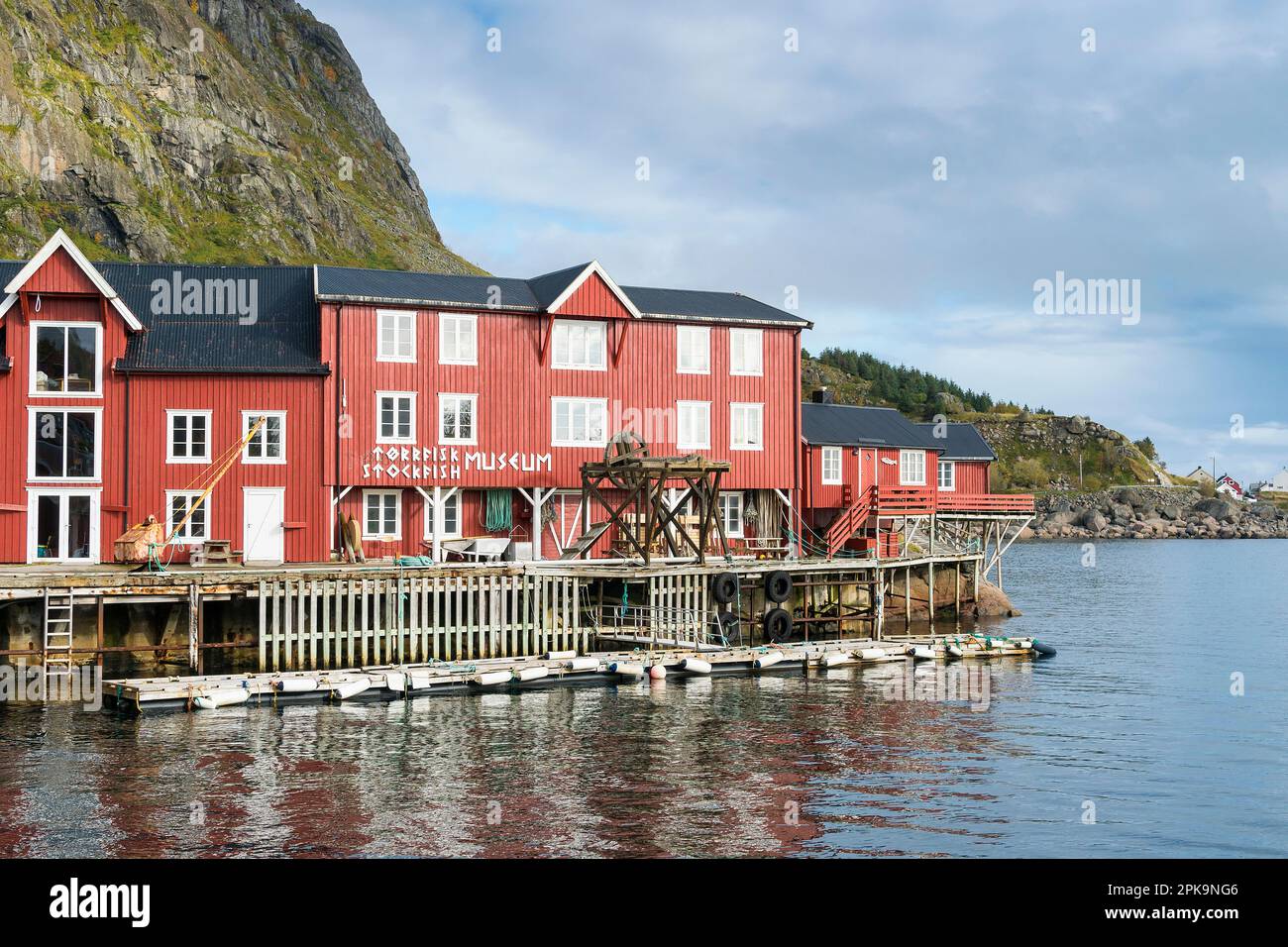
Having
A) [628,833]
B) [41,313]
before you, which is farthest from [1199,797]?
[41,313]

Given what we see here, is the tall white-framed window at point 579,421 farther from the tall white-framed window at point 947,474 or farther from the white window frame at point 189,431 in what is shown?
the tall white-framed window at point 947,474

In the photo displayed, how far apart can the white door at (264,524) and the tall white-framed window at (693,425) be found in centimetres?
1622

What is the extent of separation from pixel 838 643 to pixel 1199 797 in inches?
742

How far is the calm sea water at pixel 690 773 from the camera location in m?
21.0

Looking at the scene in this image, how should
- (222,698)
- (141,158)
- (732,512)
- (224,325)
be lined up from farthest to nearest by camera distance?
(141,158), (732,512), (224,325), (222,698)

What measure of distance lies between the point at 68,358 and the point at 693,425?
24126 mm

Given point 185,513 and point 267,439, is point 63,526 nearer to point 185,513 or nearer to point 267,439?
point 185,513

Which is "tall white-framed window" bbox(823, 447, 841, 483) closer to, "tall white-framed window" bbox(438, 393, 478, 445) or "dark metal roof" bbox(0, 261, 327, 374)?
"tall white-framed window" bbox(438, 393, 478, 445)

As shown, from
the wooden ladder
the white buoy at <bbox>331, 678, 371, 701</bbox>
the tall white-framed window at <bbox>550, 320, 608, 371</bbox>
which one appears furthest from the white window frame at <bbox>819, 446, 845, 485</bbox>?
the wooden ladder

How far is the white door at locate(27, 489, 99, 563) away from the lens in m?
41.9

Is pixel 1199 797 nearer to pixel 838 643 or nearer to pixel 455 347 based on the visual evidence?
pixel 838 643

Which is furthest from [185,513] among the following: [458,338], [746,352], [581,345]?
[746,352]

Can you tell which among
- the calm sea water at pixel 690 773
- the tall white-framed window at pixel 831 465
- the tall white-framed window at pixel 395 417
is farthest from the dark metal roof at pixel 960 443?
the tall white-framed window at pixel 395 417

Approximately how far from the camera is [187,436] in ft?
144
